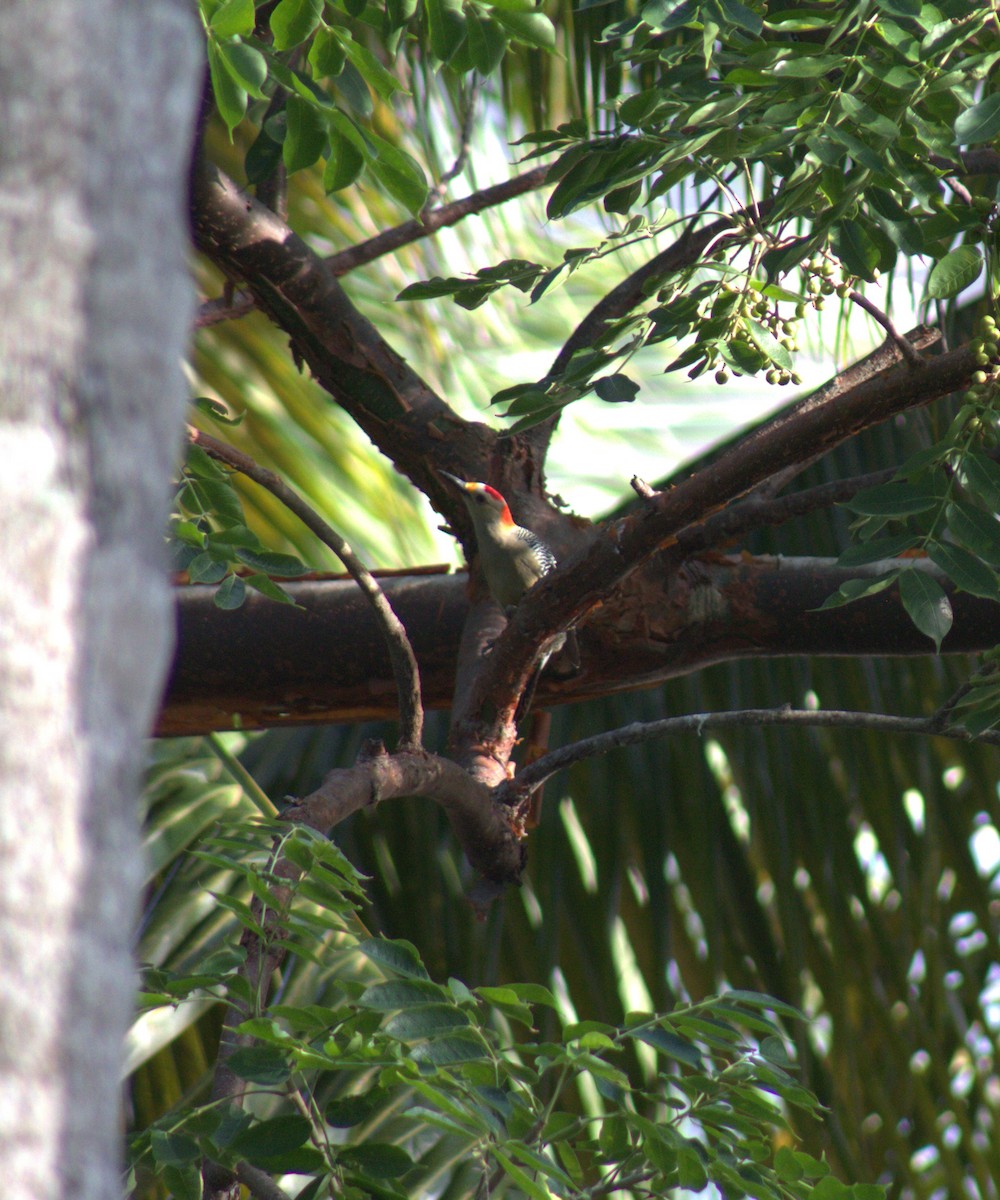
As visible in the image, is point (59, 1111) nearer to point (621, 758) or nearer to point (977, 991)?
point (621, 758)

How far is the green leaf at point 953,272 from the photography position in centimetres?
119

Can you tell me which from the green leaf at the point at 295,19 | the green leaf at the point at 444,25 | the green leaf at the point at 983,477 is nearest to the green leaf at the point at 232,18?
the green leaf at the point at 295,19

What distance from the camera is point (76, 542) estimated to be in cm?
33

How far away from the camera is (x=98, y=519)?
1.11ft

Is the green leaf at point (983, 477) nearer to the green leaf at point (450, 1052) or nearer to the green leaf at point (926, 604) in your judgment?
the green leaf at point (926, 604)

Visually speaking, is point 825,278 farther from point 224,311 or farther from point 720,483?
point 224,311

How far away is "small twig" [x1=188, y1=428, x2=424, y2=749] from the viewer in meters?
1.48

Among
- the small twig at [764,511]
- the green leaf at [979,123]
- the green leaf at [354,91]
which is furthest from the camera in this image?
the small twig at [764,511]

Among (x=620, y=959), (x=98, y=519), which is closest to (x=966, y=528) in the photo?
(x=98, y=519)

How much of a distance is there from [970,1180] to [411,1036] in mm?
2073

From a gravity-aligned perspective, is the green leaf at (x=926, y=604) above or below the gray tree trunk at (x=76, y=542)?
above

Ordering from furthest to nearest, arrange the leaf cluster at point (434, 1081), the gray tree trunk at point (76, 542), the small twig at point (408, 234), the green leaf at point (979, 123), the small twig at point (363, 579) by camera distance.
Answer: the small twig at point (408, 234) < the small twig at point (363, 579) < the green leaf at point (979, 123) < the leaf cluster at point (434, 1081) < the gray tree trunk at point (76, 542)

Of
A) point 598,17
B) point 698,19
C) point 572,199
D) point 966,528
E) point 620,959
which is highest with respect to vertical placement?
point 598,17

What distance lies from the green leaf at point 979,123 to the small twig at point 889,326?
20 centimetres
